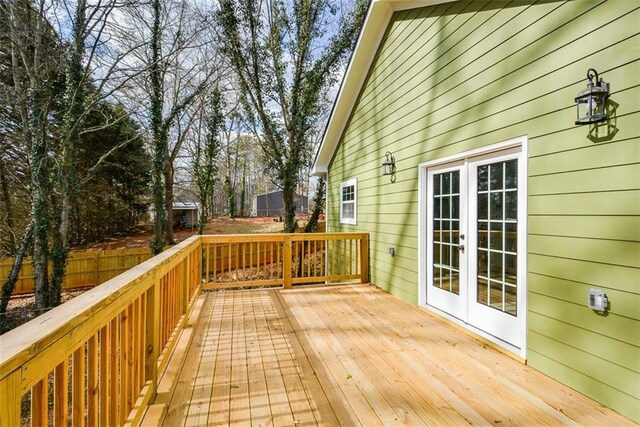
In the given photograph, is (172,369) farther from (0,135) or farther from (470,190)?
(0,135)

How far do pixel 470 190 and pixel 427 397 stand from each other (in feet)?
6.56

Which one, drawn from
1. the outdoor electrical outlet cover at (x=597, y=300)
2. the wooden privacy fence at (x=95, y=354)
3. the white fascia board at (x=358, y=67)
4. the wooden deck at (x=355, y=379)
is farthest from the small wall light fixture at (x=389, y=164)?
the wooden privacy fence at (x=95, y=354)

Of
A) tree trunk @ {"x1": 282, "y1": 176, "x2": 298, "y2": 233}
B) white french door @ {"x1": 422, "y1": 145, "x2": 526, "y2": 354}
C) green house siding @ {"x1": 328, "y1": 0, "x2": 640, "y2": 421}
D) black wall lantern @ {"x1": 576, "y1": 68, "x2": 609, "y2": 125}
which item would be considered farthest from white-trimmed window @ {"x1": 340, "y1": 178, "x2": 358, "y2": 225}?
black wall lantern @ {"x1": 576, "y1": 68, "x2": 609, "y2": 125}

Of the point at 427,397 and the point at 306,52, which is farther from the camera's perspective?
the point at 306,52

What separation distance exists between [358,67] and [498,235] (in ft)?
13.9

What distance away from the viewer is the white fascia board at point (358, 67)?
4.69 metres

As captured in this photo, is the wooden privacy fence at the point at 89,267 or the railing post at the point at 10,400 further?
the wooden privacy fence at the point at 89,267

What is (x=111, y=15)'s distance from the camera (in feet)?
25.4

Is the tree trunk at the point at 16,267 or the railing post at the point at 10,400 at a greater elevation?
the railing post at the point at 10,400

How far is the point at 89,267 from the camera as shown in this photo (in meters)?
10.5

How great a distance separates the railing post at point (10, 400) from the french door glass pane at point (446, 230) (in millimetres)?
3484

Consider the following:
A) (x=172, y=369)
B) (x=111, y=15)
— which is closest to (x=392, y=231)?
(x=172, y=369)

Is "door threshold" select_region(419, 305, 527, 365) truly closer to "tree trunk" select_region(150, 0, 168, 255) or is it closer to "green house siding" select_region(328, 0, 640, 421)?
"green house siding" select_region(328, 0, 640, 421)

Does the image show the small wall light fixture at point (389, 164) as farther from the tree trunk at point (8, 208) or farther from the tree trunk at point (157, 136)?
the tree trunk at point (8, 208)
